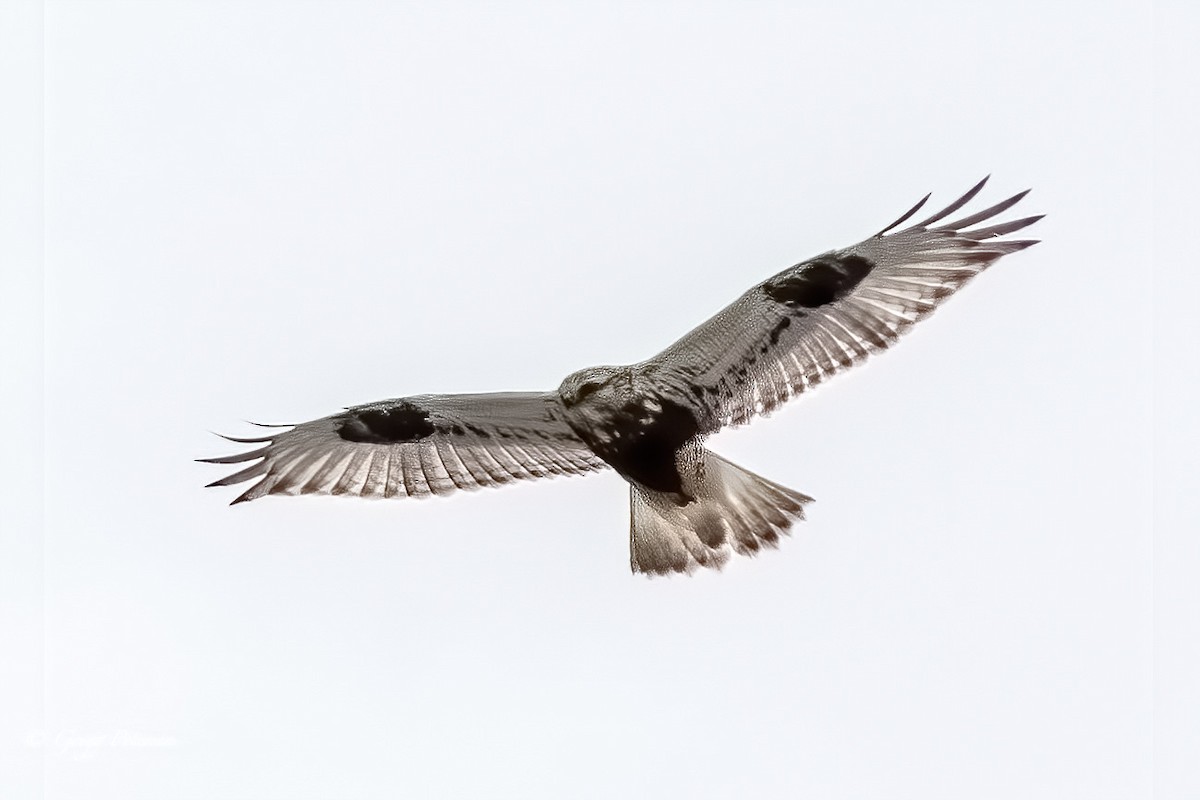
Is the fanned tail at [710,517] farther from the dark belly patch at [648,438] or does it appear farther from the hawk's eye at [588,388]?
the hawk's eye at [588,388]

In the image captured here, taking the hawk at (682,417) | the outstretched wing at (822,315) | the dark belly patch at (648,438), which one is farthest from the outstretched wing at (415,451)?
the outstretched wing at (822,315)

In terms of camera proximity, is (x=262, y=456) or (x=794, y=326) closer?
(x=794, y=326)

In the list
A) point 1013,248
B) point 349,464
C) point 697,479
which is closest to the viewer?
point 1013,248

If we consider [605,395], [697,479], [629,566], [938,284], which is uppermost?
[938,284]

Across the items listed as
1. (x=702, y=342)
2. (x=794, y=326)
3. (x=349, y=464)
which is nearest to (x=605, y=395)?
(x=702, y=342)

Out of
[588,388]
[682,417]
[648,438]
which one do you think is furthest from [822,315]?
[588,388]

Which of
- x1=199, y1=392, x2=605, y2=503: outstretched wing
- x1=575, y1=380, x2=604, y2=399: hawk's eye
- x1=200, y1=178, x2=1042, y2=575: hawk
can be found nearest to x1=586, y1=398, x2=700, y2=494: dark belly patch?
x1=200, y1=178, x2=1042, y2=575: hawk

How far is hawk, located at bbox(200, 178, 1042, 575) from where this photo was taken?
29.3ft

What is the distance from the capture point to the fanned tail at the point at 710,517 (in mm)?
9562

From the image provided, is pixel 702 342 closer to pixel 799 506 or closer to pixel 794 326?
pixel 794 326

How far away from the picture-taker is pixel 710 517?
31.9ft

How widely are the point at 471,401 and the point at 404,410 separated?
1.70ft

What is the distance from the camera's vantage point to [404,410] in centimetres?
988

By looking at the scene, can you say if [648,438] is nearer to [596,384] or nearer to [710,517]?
[596,384]
